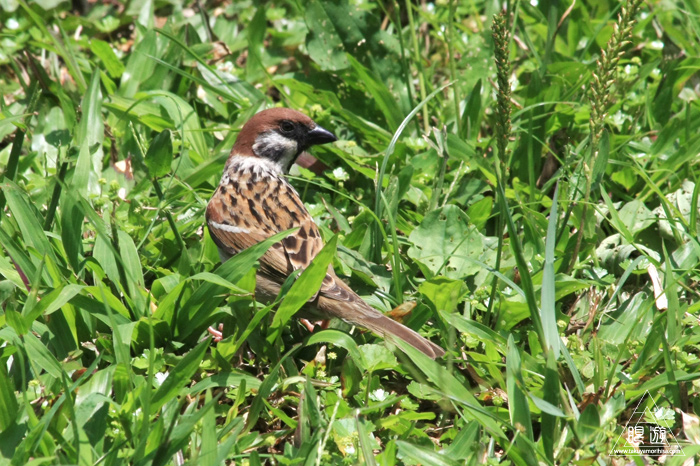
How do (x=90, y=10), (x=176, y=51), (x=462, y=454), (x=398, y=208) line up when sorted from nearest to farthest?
(x=462, y=454) < (x=398, y=208) < (x=176, y=51) < (x=90, y=10)

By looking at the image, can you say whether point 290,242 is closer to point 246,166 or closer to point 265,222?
point 265,222

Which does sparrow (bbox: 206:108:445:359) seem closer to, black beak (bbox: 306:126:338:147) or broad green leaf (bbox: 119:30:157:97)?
black beak (bbox: 306:126:338:147)

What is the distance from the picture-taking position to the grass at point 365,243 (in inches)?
99.7

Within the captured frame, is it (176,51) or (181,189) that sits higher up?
(176,51)

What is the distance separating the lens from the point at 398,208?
3.97 m

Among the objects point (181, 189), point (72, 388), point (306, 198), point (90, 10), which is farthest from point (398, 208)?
point (90, 10)

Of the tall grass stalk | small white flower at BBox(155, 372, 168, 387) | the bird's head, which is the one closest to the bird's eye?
the bird's head

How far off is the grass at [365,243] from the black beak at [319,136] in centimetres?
14

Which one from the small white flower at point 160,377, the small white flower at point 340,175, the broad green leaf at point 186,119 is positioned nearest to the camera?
the small white flower at point 160,377

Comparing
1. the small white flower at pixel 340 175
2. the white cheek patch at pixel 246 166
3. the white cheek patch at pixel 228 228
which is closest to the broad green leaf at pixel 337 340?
the white cheek patch at pixel 228 228

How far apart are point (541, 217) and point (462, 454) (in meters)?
1.46

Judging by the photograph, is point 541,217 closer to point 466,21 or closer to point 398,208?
point 398,208

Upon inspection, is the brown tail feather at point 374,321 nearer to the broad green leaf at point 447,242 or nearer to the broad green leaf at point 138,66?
the broad green leaf at point 447,242

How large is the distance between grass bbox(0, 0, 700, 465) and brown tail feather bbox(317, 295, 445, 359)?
11 centimetres
